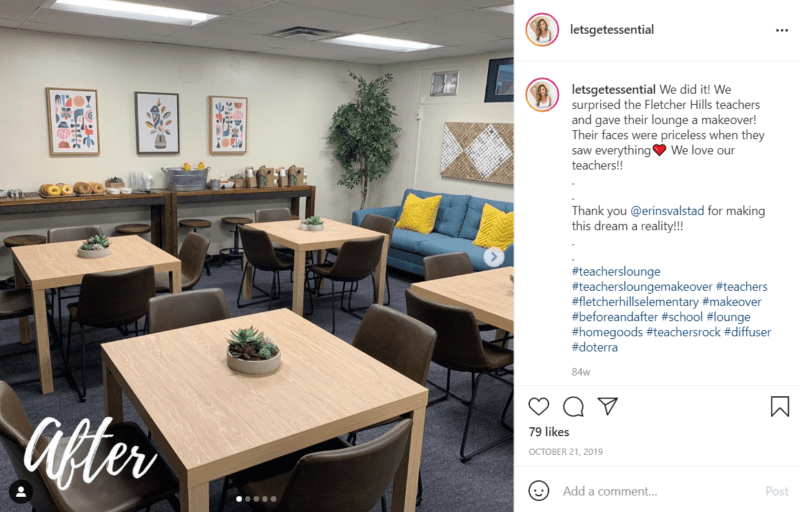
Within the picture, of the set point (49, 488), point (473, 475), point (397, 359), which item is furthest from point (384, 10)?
point (49, 488)

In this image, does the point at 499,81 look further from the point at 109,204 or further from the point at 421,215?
the point at 109,204

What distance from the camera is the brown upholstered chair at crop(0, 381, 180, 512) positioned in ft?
5.30

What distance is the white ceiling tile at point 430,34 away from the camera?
189 inches

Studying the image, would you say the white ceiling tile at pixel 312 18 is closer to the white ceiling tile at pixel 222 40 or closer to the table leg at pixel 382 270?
the white ceiling tile at pixel 222 40

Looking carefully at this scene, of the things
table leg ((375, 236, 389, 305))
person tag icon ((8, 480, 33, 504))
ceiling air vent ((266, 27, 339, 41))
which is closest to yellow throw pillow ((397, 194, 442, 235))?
table leg ((375, 236, 389, 305))

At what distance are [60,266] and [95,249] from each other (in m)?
0.27

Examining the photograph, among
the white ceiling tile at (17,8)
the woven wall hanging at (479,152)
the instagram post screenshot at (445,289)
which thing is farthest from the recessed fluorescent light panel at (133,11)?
the woven wall hanging at (479,152)

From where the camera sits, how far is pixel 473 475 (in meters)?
2.79

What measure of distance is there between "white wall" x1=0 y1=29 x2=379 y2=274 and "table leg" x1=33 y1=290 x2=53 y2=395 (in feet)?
9.42

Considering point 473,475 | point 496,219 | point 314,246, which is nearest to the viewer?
point 473,475
